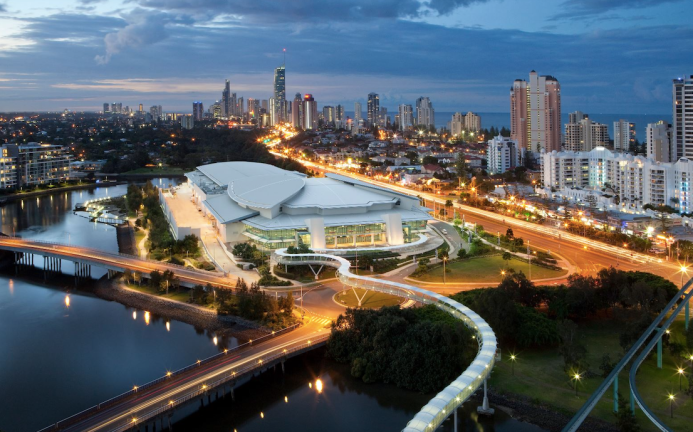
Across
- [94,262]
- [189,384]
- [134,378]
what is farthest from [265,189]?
[189,384]

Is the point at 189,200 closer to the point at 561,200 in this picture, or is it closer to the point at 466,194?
the point at 466,194

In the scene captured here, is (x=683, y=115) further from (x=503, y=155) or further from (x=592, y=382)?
(x=592, y=382)

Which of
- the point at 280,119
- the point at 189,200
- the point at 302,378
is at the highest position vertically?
the point at 280,119

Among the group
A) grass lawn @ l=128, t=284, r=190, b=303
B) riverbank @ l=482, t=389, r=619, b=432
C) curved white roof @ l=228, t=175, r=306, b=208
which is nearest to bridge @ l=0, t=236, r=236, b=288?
grass lawn @ l=128, t=284, r=190, b=303

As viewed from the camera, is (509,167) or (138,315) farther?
(509,167)

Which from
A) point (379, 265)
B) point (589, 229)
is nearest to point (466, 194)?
point (589, 229)

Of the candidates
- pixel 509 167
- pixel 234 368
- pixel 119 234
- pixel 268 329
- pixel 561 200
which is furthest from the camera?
pixel 509 167

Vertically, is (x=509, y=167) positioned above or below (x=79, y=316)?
above

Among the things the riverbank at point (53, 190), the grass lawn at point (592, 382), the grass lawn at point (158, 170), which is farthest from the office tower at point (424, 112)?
the grass lawn at point (592, 382)

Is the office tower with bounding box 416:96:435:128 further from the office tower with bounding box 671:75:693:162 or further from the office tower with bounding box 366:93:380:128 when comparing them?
the office tower with bounding box 671:75:693:162
